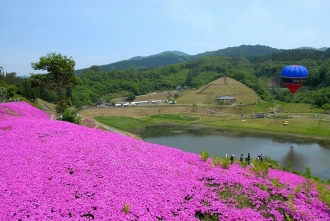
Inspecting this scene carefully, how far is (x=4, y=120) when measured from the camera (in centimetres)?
2561

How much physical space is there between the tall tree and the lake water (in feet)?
81.2

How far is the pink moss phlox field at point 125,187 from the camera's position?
11.2 m

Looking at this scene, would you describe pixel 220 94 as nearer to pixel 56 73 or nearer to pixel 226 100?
pixel 226 100

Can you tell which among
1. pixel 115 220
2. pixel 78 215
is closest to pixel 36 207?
pixel 78 215

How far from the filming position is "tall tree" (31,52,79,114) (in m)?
39.3

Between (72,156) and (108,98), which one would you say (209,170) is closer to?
(72,156)

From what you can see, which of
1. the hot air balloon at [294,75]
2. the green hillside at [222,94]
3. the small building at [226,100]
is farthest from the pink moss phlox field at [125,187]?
the green hillside at [222,94]

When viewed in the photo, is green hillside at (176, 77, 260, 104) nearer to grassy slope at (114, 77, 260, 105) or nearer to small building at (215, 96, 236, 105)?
grassy slope at (114, 77, 260, 105)

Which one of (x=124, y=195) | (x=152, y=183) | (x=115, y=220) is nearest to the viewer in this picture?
(x=115, y=220)

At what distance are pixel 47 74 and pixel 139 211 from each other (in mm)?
34651

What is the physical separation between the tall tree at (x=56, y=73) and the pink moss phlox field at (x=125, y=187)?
22333mm

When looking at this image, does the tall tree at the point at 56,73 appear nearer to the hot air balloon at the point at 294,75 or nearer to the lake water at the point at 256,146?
the lake water at the point at 256,146

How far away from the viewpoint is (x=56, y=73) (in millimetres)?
40562

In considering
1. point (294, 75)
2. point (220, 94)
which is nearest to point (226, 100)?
point (220, 94)
